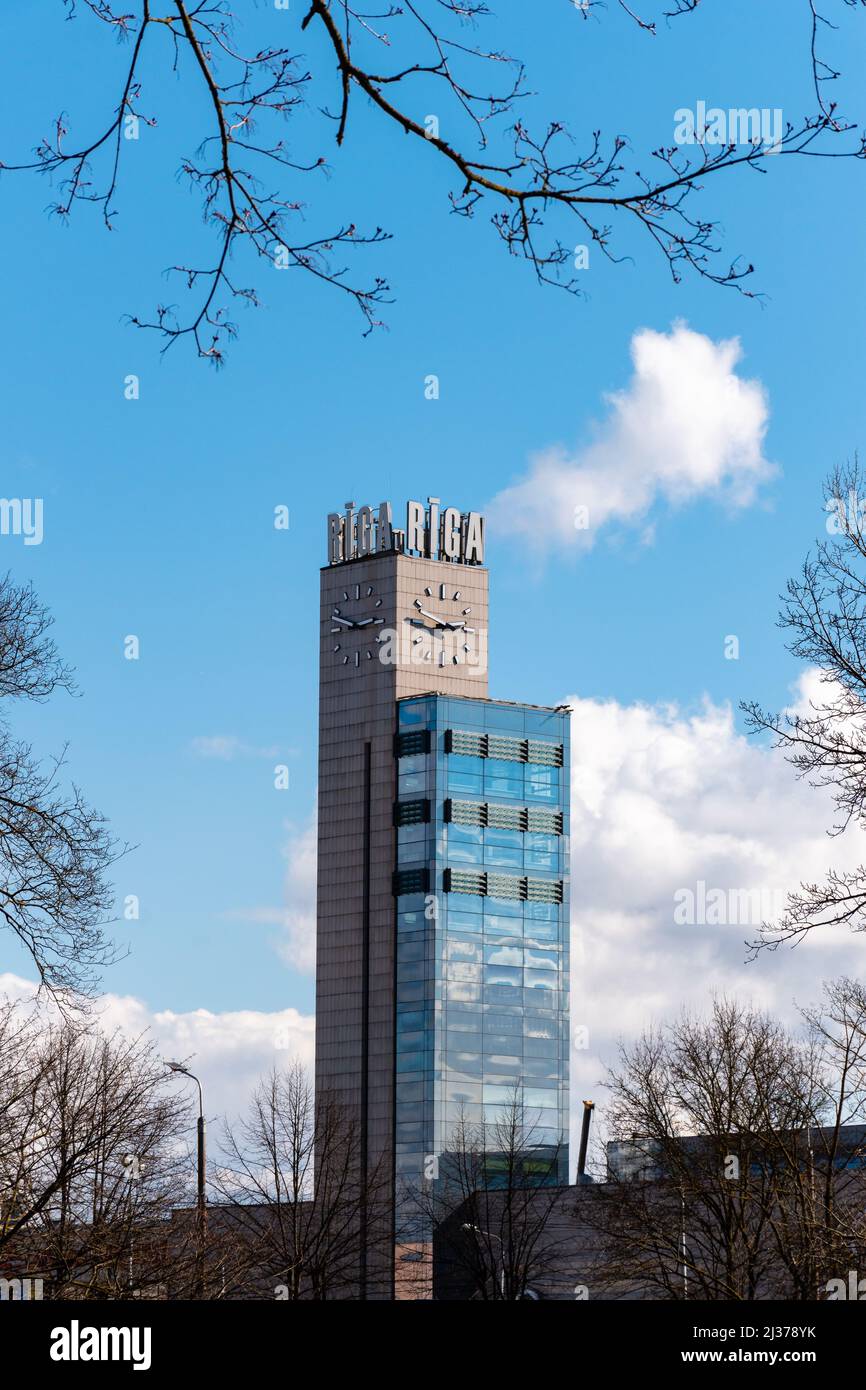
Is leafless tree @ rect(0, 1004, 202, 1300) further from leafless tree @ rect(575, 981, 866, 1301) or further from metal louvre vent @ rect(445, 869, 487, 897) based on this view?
metal louvre vent @ rect(445, 869, 487, 897)

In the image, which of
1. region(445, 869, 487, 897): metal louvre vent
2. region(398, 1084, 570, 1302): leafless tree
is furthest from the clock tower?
region(398, 1084, 570, 1302): leafless tree

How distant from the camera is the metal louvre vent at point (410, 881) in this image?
152750 mm

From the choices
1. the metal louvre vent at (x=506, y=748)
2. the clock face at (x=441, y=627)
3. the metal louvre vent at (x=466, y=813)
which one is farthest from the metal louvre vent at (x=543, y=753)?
the clock face at (x=441, y=627)

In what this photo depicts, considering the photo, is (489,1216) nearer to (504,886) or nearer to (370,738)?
(504,886)

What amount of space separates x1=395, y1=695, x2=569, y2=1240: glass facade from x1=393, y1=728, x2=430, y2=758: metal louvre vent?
0.08 meters

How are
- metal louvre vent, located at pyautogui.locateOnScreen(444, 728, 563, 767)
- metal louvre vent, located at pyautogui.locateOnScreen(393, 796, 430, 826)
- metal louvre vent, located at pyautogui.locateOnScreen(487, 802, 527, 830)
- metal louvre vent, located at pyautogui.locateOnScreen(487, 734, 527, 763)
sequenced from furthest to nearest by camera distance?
metal louvre vent, located at pyautogui.locateOnScreen(487, 734, 527, 763), metal louvre vent, located at pyautogui.locateOnScreen(487, 802, 527, 830), metal louvre vent, located at pyautogui.locateOnScreen(444, 728, 563, 767), metal louvre vent, located at pyautogui.locateOnScreen(393, 796, 430, 826)

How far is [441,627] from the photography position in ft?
522

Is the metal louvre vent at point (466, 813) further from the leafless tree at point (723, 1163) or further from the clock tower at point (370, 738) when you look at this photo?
the leafless tree at point (723, 1163)

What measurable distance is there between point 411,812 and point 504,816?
25.7ft

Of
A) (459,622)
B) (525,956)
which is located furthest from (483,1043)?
(459,622)

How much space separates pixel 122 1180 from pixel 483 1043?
115 meters

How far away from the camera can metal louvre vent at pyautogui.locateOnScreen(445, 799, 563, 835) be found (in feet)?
505

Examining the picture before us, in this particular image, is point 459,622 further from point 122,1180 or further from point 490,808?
point 122,1180
